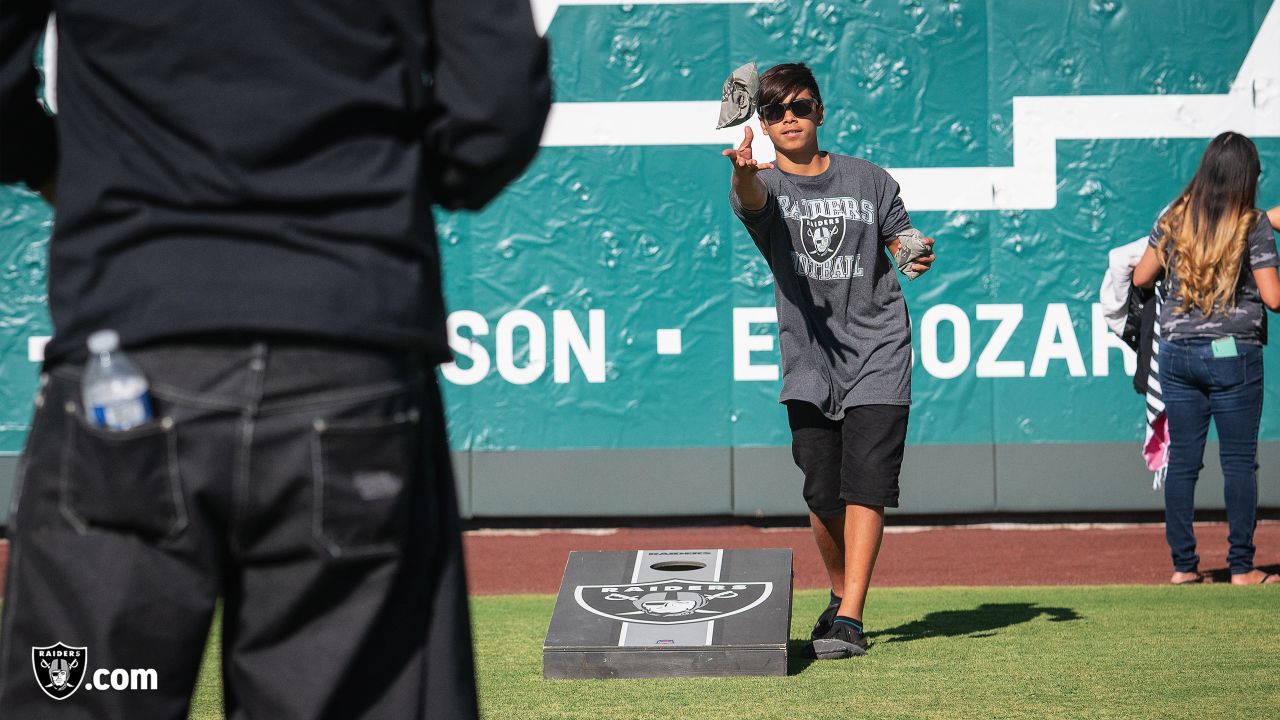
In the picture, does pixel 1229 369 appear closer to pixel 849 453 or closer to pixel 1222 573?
pixel 1222 573

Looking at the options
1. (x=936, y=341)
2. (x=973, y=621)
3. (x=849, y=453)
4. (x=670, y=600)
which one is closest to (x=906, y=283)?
(x=936, y=341)

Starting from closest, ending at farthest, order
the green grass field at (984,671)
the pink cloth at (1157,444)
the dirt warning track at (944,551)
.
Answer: the green grass field at (984,671), the pink cloth at (1157,444), the dirt warning track at (944,551)

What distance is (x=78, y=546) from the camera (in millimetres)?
1681

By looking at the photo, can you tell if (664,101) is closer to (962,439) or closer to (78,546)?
(962,439)

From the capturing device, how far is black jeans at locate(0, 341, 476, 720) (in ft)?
5.49

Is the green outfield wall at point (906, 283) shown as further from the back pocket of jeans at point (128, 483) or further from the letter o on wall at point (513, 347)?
the back pocket of jeans at point (128, 483)

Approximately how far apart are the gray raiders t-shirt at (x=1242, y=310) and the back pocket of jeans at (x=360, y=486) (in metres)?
5.58

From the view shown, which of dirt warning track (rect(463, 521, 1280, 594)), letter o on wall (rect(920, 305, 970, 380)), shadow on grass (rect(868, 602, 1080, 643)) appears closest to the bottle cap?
shadow on grass (rect(868, 602, 1080, 643))

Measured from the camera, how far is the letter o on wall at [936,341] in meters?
9.80

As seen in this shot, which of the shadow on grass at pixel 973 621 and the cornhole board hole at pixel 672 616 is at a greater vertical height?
the cornhole board hole at pixel 672 616

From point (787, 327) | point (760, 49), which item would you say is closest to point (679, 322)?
point (760, 49)

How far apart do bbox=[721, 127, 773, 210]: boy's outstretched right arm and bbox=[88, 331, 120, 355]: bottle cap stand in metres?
2.98

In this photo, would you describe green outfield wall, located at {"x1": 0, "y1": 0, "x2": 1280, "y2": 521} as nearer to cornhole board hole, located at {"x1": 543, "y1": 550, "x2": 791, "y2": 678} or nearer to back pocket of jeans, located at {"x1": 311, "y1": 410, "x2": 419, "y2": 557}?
cornhole board hole, located at {"x1": 543, "y1": 550, "x2": 791, "y2": 678}

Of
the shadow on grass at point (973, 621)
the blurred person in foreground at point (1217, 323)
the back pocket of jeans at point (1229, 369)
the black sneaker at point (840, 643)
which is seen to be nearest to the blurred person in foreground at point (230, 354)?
the black sneaker at point (840, 643)
